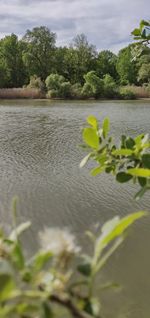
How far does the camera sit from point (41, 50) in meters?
33.8

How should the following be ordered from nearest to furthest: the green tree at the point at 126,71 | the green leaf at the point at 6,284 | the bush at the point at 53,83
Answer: the green leaf at the point at 6,284 < the bush at the point at 53,83 < the green tree at the point at 126,71

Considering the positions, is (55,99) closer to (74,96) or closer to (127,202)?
(74,96)

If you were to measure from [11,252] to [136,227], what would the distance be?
11.2 ft

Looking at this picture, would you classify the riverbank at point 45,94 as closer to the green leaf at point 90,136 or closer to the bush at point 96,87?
the bush at point 96,87

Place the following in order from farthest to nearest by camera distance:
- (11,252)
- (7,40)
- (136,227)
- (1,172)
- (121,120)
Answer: (7,40), (121,120), (1,172), (136,227), (11,252)

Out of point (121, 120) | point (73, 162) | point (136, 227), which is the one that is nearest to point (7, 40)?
point (121, 120)

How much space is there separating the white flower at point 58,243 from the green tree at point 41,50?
33.8 metres

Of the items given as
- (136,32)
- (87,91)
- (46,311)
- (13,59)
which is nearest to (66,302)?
(46,311)

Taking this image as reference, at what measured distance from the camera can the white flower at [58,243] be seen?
409 millimetres

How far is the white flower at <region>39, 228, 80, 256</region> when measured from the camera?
16.1 inches

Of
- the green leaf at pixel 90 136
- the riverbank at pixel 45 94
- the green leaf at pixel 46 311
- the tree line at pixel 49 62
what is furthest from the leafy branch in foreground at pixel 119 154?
the tree line at pixel 49 62

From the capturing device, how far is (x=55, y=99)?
24.3 metres

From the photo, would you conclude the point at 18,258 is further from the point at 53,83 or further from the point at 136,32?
the point at 53,83

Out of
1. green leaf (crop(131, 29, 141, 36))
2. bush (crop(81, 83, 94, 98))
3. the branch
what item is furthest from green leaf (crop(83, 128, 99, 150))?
bush (crop(81, 83, 94, 98))
